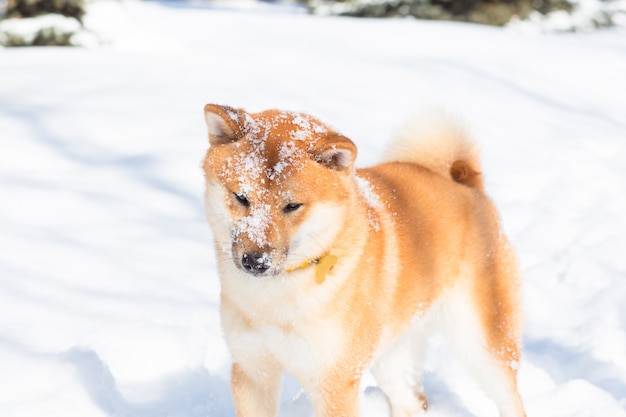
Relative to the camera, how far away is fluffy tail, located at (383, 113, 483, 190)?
3002 mm

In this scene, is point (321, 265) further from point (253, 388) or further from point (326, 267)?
point (253, 388)

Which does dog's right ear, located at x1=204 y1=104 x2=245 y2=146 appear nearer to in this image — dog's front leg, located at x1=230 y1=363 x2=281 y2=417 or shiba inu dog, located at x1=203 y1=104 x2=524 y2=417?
shiba inu dog, located at x1=203 y1=104 x2=524 y2=417

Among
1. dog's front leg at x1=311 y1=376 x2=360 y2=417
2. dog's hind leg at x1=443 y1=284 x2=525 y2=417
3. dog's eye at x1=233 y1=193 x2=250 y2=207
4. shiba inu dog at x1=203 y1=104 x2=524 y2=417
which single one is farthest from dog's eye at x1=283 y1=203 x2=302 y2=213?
dog's hind leg at x1=443 y1=284 x2=525 y2=417

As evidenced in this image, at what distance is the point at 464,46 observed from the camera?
349 inches

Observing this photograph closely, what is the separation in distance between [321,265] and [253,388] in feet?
1.64

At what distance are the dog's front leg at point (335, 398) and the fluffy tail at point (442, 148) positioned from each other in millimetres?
1143

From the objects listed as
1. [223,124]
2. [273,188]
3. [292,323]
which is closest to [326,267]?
[292,323]

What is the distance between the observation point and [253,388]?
7.77 ft

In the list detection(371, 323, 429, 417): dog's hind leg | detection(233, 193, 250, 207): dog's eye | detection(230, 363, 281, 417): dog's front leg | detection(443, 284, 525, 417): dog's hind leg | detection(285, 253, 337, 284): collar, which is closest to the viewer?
detection(233, 193, 250, 207): dog's eye

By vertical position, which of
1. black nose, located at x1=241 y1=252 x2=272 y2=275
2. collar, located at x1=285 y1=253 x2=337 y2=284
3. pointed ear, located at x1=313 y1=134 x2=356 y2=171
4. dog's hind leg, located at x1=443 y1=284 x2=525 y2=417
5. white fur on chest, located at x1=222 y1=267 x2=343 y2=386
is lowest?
dog's hind leg, located at x1=443 y1=284 x2=525 y2=417

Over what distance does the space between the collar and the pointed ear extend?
0.28 metres

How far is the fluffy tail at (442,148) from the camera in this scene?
9.85 ft

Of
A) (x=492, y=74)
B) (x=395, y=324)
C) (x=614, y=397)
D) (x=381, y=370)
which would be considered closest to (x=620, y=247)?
(x=614, y=397)

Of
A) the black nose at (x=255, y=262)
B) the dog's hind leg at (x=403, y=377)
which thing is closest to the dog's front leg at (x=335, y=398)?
the black nose at (x=255, y=262)
